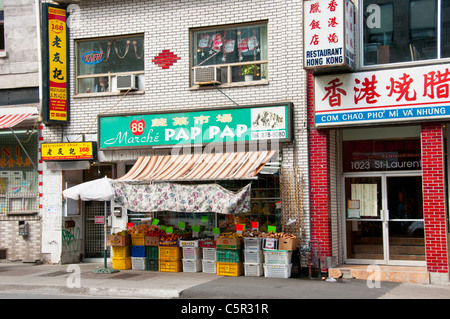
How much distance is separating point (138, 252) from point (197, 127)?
3.50 meters

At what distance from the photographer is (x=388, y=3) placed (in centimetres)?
1230

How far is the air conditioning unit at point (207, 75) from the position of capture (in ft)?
44.0

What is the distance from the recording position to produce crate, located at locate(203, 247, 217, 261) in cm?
→ 1297

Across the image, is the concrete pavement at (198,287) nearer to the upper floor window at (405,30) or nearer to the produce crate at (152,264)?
the produce crate at (152,264)

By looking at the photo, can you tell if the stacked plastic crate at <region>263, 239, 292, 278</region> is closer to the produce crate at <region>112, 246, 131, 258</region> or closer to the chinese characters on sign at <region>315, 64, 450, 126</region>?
the chinese characters on sign at <region>315, 64, 450, 126</region>

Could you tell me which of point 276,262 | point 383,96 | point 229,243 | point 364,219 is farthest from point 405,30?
point 229,243

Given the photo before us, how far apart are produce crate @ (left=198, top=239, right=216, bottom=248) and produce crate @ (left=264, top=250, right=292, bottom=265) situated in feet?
4.37

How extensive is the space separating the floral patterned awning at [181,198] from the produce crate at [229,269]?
148 cm

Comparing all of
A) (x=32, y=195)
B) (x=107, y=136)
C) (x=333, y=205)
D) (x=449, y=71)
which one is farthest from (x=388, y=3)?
(x=32, y=195)

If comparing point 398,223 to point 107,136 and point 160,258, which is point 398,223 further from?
point 107,136

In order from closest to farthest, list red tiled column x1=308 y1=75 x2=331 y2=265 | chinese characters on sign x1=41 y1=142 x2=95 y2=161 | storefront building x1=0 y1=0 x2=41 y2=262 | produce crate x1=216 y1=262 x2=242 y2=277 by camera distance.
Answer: red tiled column x1=308 y1=75 x2=331 y2=265 < produce crate x1=216 y1=262 x2=242 y2=277 < chinese characters on sign x1=41 y1=142 x2=95 y2=161 < storefront building x1=0 y1=0 x2=41 y2=262

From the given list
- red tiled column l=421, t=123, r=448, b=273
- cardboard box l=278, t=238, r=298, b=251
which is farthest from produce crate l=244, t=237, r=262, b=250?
red tiled column l=421, t=123, r=448, b=273

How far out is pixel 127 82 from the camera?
14297mm

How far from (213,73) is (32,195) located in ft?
21.0
